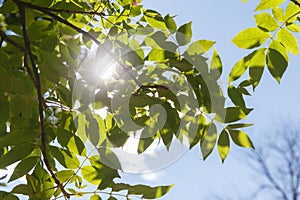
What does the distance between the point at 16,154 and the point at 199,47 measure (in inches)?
12.6

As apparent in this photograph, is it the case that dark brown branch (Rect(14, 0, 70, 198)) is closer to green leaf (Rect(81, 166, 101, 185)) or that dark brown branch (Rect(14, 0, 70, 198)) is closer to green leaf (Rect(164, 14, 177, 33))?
green leaf (Rect(81, 166, 101, 185))

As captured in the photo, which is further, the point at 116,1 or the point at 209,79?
the point at 116,1

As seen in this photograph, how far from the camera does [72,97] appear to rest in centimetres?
67

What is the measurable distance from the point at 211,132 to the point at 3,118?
12.5 inches

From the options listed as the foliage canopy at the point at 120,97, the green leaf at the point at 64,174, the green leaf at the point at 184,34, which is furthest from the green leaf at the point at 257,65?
the green leaf at the point at 64,174

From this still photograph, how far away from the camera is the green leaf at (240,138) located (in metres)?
0.67

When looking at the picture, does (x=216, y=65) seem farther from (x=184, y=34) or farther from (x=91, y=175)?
(x=91, y=175)

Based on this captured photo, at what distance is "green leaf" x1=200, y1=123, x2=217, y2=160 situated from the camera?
632 mm

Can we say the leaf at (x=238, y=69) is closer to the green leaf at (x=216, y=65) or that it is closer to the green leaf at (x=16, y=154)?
the green leaf at (x=216, y=65)

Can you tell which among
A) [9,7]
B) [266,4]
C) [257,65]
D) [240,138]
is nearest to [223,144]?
[240,138]

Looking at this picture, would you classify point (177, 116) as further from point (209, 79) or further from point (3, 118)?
point (3, 118)

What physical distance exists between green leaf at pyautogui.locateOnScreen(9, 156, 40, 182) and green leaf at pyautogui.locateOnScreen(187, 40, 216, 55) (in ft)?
0.96

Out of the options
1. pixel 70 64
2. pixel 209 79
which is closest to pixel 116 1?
pixel 70 64

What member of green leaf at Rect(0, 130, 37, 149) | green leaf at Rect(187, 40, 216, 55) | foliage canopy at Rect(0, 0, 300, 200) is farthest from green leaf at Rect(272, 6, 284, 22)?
green leaf at Rect(0, 130, 37, 149)
